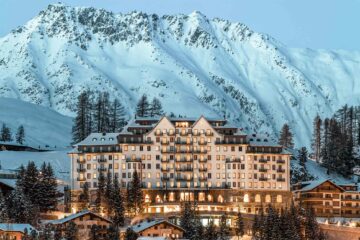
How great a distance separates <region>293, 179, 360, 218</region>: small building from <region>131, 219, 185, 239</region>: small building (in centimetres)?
3903

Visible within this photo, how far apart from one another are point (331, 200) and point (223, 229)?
40.6m

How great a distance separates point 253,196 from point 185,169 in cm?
1370

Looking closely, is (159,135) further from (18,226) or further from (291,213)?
(18,226)

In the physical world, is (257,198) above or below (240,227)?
above

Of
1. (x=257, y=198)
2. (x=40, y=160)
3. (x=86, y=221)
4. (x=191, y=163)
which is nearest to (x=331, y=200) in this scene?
(x=257, y=198)

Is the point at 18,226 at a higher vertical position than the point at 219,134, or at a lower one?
lower

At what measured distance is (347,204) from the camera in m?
176

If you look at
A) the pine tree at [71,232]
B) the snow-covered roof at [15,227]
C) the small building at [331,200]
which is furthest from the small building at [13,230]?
the small building at [331,200]


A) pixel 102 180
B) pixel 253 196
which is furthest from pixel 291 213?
pixel 102 180

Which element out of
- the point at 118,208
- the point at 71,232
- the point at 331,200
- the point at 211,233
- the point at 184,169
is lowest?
the point at 211,233

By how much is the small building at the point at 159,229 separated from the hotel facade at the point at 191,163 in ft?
87.9

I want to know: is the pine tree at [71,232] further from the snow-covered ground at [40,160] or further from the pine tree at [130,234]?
the snow-covered ground at [40,160]

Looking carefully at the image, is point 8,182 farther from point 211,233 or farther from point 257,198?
point 257,198

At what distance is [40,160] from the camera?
7377 inches
